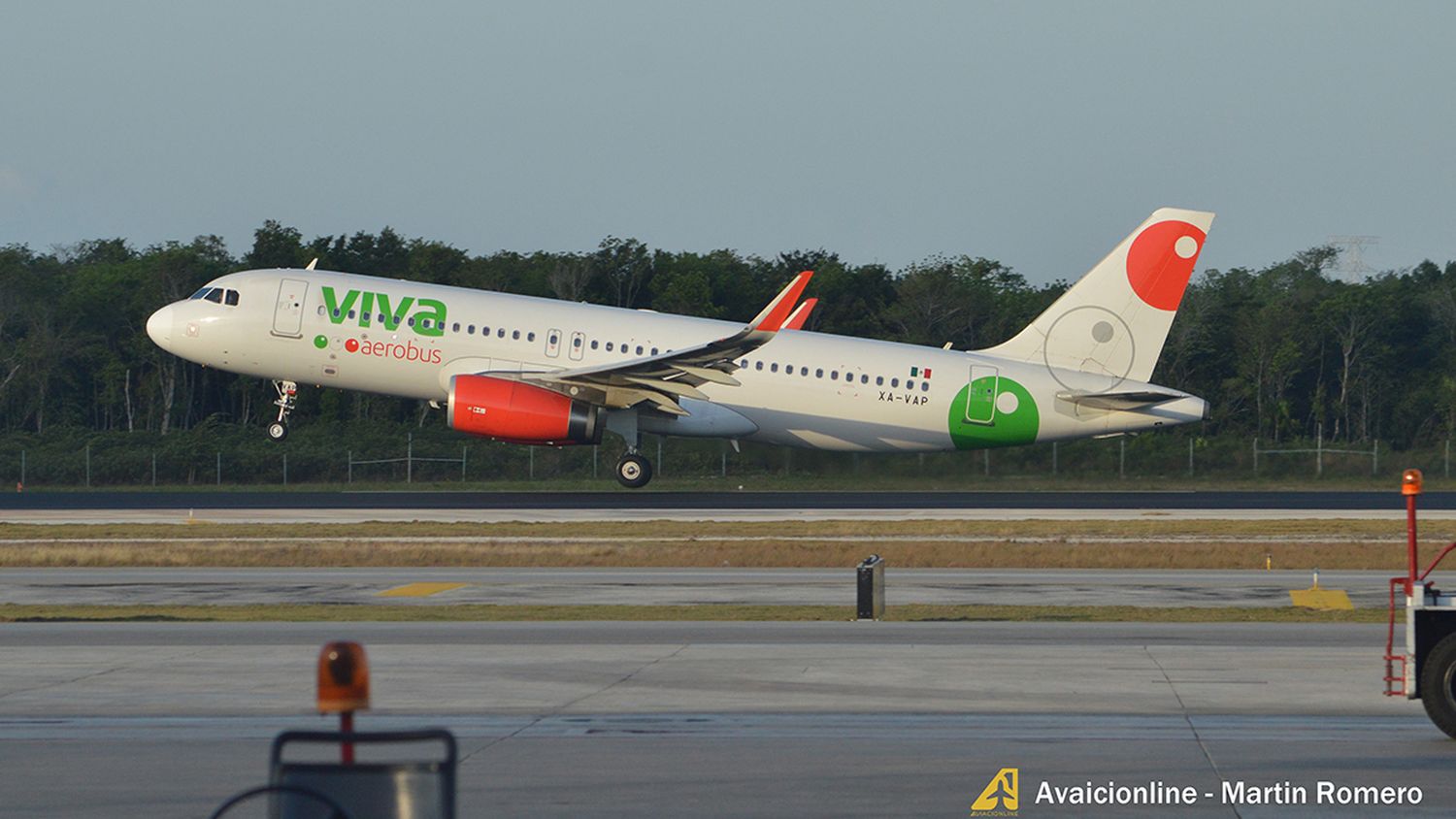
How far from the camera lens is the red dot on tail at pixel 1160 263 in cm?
4212

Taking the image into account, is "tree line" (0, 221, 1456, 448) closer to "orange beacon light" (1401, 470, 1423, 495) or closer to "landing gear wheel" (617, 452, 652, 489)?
"landing gear wheel" (617, 452, 652, 489)

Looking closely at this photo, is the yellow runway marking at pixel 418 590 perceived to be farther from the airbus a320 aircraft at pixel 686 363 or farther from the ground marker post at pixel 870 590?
the airbus a320 aircraft at pixel 686 363

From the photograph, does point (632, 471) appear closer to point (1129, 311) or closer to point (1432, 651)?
point (1129, 311)

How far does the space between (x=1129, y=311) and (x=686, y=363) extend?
11515mm

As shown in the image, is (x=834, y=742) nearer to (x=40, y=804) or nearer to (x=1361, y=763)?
(x=1361, y=763)

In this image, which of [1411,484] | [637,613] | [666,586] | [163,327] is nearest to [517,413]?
[163,327]

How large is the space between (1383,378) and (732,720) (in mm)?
63336

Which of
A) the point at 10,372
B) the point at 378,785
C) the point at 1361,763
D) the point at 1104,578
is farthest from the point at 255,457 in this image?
the point at 378,785

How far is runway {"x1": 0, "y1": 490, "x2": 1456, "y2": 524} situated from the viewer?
36.6m

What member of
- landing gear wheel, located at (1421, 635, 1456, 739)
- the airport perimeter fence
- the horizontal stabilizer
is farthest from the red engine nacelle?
landing gear wheel, located at (1421, 635, 1456, 739)

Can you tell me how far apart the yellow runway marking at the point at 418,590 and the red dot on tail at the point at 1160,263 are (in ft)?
76.3

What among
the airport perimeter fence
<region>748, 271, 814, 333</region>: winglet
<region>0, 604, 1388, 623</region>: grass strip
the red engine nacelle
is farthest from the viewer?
the airport perimeter fence

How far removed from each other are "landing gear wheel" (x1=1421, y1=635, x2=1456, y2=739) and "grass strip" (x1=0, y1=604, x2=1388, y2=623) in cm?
853

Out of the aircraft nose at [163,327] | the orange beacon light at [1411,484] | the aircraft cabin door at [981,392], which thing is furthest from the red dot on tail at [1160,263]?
the orange beacon light at [1411,484]
